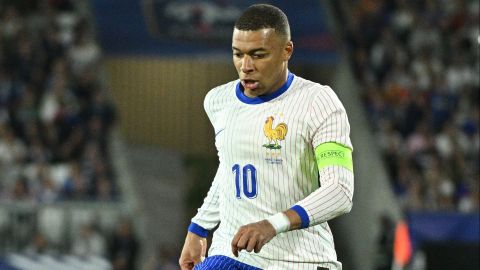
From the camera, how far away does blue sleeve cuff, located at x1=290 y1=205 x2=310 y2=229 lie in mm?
4129

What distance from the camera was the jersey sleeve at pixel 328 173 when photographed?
4168 mm

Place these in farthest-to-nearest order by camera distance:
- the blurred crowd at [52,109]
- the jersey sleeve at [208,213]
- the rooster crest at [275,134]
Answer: the blurred crowd at [52,109], the jersey sleeve at [208,213], the rooster crest at [275,134]

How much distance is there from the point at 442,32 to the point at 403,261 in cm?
932

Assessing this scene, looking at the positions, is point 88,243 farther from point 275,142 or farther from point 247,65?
point 247,65

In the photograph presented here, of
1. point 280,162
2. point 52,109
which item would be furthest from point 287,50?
point 52,109

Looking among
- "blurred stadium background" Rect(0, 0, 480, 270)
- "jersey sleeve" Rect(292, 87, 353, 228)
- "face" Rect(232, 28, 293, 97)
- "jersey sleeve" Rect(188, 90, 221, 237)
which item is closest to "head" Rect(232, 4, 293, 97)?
"face" Rect(232, 28, 293, 97)

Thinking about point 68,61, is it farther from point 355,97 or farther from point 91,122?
point 355,97

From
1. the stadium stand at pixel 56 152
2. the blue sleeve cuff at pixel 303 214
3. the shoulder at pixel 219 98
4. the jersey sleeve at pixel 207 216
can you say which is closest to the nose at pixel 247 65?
the shoulder at pixel 219 98

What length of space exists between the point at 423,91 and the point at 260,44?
12772 mm

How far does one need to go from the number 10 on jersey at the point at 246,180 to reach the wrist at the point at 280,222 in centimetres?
49

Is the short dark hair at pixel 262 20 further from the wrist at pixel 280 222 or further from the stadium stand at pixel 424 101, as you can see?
the stadium stand at pixel 424 101

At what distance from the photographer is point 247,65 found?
4.43m

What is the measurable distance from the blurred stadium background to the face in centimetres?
824

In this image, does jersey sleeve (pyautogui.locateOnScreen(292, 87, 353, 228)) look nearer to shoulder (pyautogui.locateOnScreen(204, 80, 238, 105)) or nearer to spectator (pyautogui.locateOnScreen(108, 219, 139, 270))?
shoulder (pyautogui.locateOnScreen(204, 80, 238, 105))
